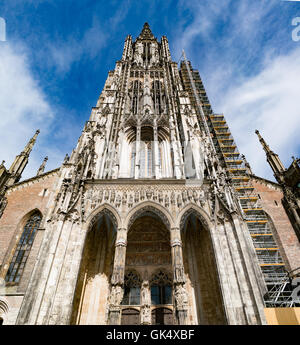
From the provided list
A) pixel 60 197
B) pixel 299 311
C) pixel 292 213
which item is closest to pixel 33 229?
pixel 60 197

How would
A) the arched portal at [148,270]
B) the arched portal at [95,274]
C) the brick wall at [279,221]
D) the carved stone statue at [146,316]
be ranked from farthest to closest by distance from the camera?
the brick wall at [279,221] < the arched portal at [148,270] < the carved stone statue at [146,316] < the arched portal at [95,274]

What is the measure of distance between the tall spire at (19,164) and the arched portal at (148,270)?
972 cm

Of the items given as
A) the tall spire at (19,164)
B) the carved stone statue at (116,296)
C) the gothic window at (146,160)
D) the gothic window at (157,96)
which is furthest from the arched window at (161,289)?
the gothic window at (157,96)

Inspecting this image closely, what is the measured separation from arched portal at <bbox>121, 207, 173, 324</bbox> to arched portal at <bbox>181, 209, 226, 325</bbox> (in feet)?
3.71

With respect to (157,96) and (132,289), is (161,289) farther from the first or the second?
(157,96)

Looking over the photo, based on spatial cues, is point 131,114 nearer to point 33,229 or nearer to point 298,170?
point 33,229

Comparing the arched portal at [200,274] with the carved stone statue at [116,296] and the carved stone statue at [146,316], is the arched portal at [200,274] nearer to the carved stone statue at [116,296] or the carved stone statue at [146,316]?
the carved stone statue at [146,316]

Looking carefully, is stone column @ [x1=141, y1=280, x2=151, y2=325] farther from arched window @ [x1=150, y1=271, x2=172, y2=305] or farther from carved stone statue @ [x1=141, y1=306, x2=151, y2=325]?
arched window @ [x1=150, y1=271, x2=172, y2=305]

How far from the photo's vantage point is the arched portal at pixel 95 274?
33.4 feet

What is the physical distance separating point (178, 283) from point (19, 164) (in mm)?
14673

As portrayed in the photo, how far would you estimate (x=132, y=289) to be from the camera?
38.4 ft

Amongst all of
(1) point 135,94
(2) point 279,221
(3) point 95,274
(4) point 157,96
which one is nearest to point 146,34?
(1) point 135,94

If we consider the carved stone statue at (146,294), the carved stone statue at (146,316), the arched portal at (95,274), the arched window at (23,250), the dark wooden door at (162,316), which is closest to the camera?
the arched portal at (95,274)
